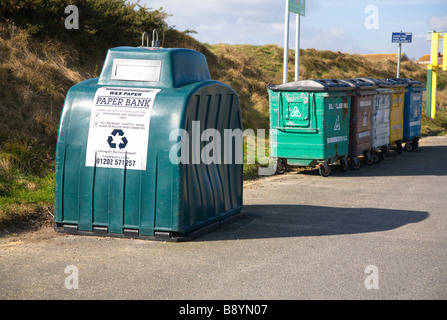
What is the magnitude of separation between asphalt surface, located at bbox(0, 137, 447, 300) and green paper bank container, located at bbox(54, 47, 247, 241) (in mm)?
264

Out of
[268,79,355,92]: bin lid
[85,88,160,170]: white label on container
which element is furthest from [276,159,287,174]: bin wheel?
[85,88,160,170]: white label on container

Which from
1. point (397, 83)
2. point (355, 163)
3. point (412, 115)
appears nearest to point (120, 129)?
point (355, 163)

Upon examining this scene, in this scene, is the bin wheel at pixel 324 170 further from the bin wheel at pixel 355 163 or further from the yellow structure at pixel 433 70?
the yellow structure at pixel 433 70

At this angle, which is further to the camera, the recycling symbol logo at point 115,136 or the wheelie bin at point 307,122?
the wheelie bin at point 307,122

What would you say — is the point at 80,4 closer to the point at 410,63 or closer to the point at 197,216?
the point at 197,216

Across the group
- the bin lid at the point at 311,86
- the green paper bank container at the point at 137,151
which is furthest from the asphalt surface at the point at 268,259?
the bin lid at the point at 311,86

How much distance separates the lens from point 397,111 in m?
15.5

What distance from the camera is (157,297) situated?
4.68 m

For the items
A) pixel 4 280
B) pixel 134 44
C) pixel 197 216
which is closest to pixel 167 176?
pixel 197 216

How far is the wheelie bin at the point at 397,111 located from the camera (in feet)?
49.8

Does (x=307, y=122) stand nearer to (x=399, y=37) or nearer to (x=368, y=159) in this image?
(x=368, y=159)

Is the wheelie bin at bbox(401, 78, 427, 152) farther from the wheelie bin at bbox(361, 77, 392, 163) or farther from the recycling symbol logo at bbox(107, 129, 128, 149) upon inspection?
the recycling symbol logo at bbox(107, 129, 128, 149)

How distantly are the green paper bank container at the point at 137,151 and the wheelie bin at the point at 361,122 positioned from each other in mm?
6567

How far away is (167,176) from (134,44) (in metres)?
11.3
